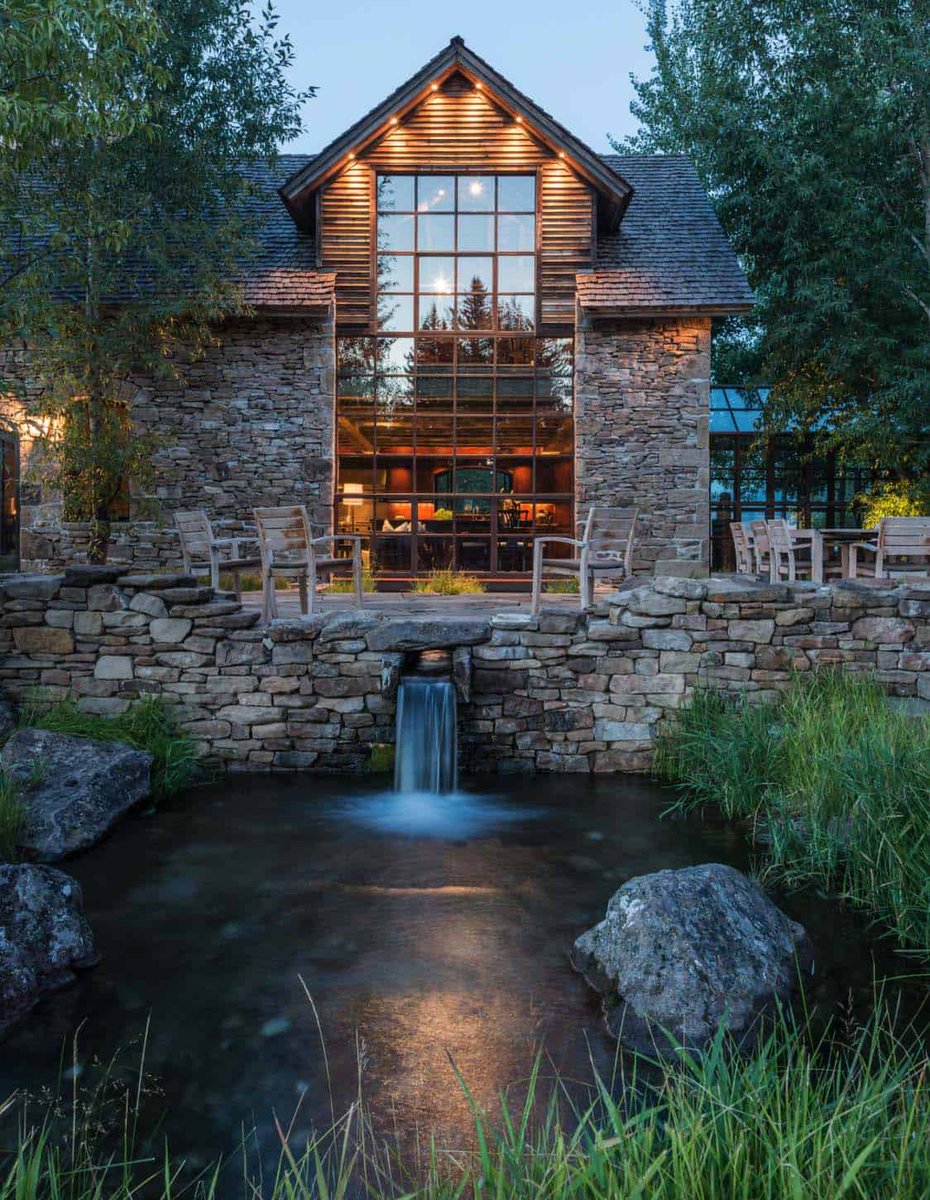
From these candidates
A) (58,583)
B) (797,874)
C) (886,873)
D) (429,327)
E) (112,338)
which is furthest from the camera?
(429,327)

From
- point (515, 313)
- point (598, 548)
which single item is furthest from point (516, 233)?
point (598, 548)

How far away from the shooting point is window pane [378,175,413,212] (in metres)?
13.2

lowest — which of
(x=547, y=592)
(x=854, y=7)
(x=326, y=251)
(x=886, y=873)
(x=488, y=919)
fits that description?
(x=488, y=919)

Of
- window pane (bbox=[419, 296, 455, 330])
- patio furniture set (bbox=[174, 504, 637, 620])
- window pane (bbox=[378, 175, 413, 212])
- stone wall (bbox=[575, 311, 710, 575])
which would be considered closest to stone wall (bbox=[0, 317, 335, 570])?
window pane (bbox=[419, 296, 455, 330])

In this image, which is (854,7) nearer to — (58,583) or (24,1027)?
(58,583)

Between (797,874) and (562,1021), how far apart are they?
1.85 metres

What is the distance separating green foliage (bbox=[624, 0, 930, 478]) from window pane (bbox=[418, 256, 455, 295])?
513 cm

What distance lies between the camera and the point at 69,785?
18.7ft

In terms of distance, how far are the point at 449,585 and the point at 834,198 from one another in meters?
8.44

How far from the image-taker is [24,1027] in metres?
3.46

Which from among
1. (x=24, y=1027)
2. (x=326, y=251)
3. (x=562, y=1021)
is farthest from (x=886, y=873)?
(x=326, y=251)

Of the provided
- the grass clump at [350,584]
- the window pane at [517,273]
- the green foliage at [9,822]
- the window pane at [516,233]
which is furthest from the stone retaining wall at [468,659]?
the window pane at [516,233]

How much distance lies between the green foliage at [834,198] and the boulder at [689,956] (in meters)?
11.6

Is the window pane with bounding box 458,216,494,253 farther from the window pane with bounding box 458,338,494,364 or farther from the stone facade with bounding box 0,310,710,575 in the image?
the stone facade with bounding box 0,310,710,575
